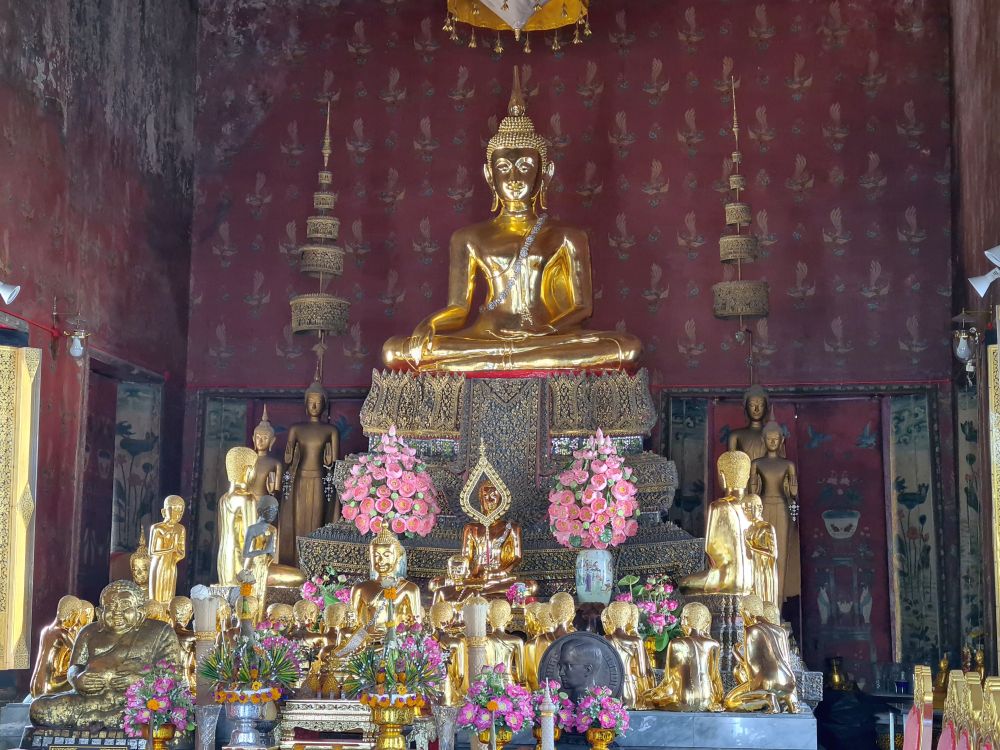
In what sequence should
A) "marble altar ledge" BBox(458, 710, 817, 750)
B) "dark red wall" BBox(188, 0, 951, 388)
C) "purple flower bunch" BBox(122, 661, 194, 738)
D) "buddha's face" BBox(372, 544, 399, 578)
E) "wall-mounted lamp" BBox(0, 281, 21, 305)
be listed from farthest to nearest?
"dark red wall" BBox(188, 0, 951, 388), "wall-mounted lamp" BBox(0, 281, 21, 305), "buddha's face" BBox(372, 544, 399, 578), "marble altar ledge" BBox(458, 710, 817, 750), "purple flower bunch" BBox(122, 661, 194, 738)

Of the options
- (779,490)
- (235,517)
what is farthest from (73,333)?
(779,490)

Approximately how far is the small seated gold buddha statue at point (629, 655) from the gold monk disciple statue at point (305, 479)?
3196 millimetres

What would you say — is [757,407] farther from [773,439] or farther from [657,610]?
[657,610]

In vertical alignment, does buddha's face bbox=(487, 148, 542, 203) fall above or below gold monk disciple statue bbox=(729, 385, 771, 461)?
above

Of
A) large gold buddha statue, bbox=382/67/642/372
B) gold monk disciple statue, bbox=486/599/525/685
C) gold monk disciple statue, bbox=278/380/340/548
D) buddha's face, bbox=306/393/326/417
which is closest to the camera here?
gold monk disciple statue, bbox=486/599/525/685

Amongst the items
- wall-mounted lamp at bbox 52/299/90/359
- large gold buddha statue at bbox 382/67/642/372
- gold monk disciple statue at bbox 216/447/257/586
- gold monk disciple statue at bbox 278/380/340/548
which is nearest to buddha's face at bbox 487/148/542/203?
large gold buddha statue at bbox 382/67/642/372

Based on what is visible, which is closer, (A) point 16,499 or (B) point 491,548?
(A) point 16,499

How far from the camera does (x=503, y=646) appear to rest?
631 cm

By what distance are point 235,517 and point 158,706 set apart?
2318 millimetres

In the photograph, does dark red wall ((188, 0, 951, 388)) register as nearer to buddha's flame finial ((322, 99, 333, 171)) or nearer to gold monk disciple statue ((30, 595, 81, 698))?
buddha's flame finial ((322, 99, 333, 171))

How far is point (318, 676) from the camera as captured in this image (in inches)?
252

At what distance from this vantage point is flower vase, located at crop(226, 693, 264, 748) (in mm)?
5535

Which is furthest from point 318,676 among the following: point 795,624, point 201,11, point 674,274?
point 201,11

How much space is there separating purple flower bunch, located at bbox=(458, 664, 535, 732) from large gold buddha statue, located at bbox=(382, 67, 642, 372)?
359 cm
